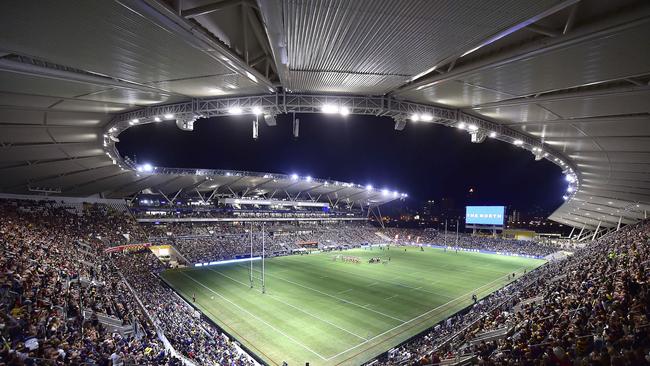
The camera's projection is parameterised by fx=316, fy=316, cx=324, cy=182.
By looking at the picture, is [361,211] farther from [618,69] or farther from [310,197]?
[618,69]

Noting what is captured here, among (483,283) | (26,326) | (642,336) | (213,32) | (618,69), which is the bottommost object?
(483,283)

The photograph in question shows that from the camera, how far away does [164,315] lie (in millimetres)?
18547

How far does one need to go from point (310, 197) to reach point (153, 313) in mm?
52017

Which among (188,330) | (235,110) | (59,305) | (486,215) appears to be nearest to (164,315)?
(188,330)

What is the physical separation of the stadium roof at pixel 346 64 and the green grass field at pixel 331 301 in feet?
42.7

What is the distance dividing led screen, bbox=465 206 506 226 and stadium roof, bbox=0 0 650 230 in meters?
55.4

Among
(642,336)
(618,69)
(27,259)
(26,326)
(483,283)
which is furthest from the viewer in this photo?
(483,283)

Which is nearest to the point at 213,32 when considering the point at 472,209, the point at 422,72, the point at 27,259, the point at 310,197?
the point at 422,72

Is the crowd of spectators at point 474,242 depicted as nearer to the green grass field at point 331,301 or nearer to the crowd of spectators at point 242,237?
the crowd of spectators at point 242,237

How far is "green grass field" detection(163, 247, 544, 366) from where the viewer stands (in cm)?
1823

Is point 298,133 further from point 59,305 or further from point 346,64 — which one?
point 59,305

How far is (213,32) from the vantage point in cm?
761

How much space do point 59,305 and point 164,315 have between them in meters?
7.19

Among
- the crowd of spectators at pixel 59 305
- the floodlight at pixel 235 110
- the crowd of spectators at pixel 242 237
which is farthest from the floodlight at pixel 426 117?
the crowd of spectators at pixel 242 237
